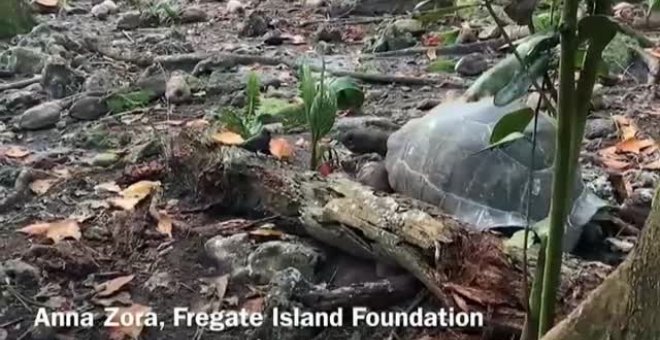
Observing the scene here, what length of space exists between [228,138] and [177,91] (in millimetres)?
1466

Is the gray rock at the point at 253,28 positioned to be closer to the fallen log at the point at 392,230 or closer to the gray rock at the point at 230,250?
the fallen log at the point at 392,230

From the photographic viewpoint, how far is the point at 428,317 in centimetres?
247

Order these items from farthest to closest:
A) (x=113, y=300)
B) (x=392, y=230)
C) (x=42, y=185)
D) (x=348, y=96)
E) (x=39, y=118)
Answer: (x=39, y=118) < (x=348, y=96) < (x=42, y=185) < (x=113, y=300) < (x=392, y=230)

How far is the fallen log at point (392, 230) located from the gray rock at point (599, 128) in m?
1.41

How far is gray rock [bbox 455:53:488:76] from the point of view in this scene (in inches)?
201

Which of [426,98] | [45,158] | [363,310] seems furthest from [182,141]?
[426,98]

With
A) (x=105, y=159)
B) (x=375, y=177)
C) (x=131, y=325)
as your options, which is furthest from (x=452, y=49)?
(x=131, y=325)

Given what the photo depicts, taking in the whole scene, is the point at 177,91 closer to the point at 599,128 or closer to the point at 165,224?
the point at 165,224

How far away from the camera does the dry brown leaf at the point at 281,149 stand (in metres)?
3.65

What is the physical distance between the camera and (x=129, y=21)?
6.80 metres

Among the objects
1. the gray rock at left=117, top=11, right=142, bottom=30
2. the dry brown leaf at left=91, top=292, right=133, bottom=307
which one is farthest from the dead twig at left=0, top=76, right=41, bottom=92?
the dry brown leaf at left=91, top=292, right=133, bottom=307

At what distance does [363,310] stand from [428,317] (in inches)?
6.7

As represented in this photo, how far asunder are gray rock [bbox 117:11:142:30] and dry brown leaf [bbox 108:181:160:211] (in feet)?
11.2

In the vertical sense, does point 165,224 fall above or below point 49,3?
above
